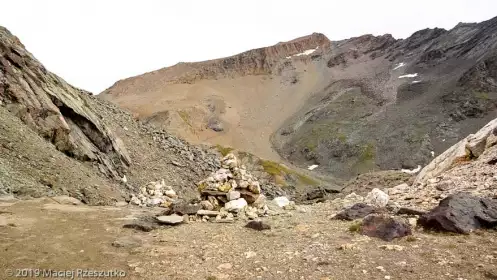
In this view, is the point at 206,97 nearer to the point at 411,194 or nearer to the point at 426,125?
the point at 426,125

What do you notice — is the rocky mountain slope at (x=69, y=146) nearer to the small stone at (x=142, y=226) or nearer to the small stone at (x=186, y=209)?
the small stone at (x=186, y=209)

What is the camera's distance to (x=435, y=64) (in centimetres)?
17862

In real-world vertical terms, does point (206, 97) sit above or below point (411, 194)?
above

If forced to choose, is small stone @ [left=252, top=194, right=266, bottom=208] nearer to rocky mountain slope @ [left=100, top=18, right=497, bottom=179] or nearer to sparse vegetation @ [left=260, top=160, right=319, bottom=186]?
sparse vegetation @ [left=260, top=160, right=319, bottom=186]

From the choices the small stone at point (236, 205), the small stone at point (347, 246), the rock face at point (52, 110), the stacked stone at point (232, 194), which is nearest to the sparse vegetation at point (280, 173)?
the rock face at point (52, 110)

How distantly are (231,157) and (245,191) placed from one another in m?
2.50

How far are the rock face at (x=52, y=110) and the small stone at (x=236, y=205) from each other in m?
18.4

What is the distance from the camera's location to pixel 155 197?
97.6 ft

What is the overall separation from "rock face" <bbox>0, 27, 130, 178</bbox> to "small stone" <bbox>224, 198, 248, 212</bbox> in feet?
60.4

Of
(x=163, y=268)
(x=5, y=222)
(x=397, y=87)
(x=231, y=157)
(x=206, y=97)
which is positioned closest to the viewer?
(x=163, y=268)

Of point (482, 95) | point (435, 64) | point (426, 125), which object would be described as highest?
point (435, 64)

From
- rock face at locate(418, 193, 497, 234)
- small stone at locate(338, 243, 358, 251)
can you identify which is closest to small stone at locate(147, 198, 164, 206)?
small stone at locate(338, 243, 358, 251)

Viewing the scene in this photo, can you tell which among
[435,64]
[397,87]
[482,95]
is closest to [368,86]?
[397,87]

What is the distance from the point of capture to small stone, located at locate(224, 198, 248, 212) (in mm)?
19219
